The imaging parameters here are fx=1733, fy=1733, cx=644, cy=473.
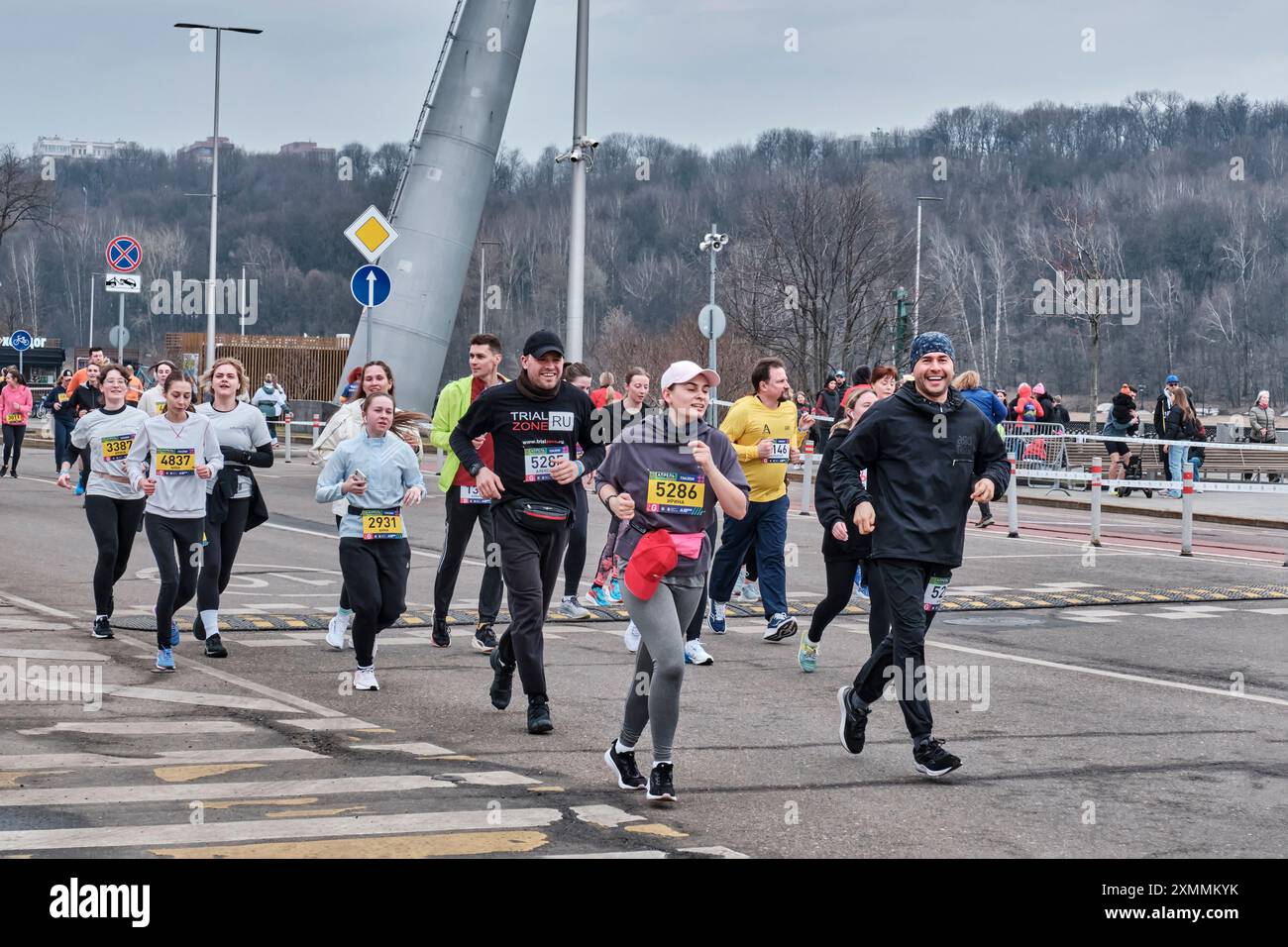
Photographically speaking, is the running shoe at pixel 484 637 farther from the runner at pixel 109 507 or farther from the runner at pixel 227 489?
the runner at pixel 109 507

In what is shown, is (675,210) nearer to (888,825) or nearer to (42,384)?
(42,384)

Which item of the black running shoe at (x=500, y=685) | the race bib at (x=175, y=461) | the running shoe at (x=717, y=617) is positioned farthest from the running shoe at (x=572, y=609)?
the black running shoe at (x=500, y=685)

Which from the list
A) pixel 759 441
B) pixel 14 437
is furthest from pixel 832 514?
pixel 14 437

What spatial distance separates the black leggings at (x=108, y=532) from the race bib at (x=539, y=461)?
3924mm

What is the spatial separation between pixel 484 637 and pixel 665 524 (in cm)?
424

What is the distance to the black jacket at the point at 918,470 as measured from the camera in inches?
309

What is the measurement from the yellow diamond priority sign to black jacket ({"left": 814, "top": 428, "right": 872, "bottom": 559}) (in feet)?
35.8

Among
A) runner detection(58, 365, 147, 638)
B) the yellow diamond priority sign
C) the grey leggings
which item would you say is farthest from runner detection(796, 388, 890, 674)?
the yellow diamond priority sign

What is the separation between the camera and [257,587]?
14578mm

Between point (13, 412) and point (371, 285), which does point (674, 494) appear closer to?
point (371, 285)

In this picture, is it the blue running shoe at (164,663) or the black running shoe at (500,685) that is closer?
the black running shoe at (500,685)

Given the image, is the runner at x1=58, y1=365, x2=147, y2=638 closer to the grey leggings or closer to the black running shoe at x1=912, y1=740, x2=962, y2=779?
the grey leggings

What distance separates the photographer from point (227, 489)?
11023 mm
